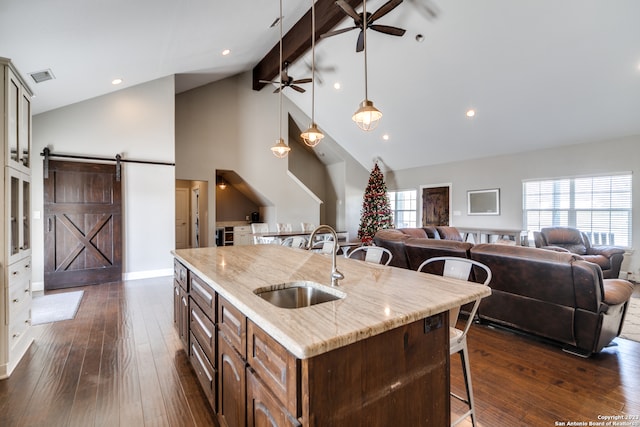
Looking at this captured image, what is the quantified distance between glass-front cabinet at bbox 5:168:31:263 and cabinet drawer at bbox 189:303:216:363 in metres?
1.62

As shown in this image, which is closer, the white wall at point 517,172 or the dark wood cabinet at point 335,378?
the dark wood cabinet at point 335,378

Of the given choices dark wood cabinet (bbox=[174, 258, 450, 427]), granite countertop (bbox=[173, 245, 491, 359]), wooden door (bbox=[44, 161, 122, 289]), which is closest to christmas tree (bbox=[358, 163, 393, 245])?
wooden door (bbox=[44, 161, 122, 289])

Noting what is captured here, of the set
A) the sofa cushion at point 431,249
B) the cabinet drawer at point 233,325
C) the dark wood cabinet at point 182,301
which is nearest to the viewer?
the cabinet drawer at point 233,325

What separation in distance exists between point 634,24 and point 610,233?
3690 millimetres

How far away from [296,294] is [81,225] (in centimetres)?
525

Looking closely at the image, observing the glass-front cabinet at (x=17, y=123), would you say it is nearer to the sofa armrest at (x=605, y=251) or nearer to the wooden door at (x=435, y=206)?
the sofa armrest at (x=605, y=251)

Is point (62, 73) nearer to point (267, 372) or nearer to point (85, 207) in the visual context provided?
point (85, 207)

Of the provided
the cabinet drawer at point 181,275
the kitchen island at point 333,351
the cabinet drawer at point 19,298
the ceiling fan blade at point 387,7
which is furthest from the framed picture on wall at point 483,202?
the cabinet drawer at point 19,298

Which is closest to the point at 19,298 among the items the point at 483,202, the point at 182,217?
the point at 182,217

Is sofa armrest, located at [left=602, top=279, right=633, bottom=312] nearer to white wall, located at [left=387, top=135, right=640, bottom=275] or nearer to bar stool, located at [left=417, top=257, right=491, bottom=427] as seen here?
bar stool, located at [left=417, top=257, right=491, bottom=427]

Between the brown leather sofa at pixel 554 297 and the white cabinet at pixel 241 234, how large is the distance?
6940mm

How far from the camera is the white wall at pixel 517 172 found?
18.2 ft

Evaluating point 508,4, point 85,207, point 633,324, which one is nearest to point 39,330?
Answer: point 85,207

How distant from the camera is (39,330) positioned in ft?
10.7
